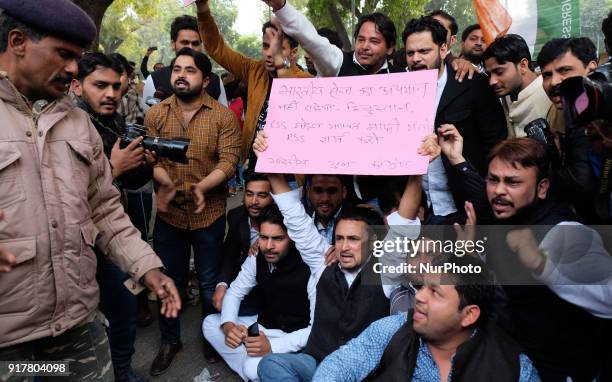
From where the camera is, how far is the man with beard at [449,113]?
97.9 inches

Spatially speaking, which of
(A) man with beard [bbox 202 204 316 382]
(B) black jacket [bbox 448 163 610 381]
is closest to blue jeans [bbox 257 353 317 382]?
(A) man with beard [bbox 202 204 316 382]

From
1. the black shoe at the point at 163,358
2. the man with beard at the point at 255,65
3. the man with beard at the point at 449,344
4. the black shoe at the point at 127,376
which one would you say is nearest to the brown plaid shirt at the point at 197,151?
the man with beard at the point at 255,65

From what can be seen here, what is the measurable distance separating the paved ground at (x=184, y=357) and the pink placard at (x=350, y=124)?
134 cm

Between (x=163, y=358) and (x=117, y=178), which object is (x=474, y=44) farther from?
(x=163, y=358)

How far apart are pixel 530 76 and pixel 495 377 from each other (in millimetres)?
1754

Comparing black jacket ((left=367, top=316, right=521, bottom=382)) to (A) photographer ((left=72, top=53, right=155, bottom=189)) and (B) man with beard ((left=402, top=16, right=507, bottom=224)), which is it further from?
(A) photographer ((left=72, top=53, right=155, bottom=189))

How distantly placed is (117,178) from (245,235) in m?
0.97

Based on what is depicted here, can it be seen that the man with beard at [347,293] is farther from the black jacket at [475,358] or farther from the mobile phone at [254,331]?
the black jacket at [475,358]

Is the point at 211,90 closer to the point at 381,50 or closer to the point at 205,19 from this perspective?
the point at 205,19

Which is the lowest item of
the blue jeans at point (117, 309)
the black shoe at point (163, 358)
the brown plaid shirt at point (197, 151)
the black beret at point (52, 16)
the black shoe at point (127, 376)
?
the black shoe at point (163, 358)

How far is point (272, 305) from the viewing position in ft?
9.50

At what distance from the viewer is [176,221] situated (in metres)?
3.03

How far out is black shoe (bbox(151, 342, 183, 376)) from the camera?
298 cm

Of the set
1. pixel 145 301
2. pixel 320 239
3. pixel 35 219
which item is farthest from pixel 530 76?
pixel 145 301
